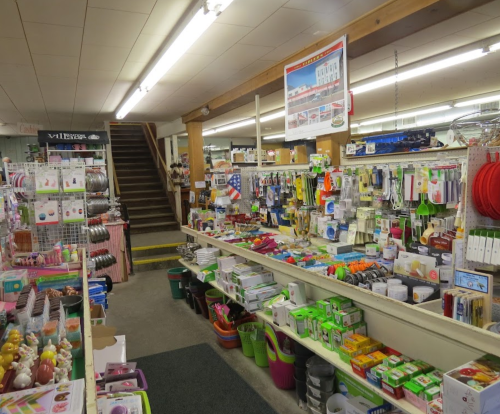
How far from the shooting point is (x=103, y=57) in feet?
14.5

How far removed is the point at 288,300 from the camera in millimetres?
3223

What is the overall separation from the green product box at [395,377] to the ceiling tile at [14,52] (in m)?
4.43

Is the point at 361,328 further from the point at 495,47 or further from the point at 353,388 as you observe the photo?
the point at 495,47

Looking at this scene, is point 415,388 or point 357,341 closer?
point 415,388

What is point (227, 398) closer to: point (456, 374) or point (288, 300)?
point (288, 300)

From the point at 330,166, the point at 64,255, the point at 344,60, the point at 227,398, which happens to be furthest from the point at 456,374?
the point at 64,255

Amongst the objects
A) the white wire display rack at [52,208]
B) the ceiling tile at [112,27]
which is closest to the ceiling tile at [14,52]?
the ceiling tile at [112,27]

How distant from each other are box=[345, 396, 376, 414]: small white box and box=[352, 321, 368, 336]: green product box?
1.38 feet

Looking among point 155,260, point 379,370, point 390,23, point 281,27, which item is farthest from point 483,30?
point 155,260

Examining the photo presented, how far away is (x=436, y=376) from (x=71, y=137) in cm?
725

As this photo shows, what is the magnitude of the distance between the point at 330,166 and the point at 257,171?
1.58m

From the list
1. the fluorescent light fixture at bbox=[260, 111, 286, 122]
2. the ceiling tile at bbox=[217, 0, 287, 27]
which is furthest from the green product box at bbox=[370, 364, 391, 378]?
the fluorescent light fixture at bbox=[260, 111, 286, 122]

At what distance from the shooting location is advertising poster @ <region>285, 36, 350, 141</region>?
345 centimetres

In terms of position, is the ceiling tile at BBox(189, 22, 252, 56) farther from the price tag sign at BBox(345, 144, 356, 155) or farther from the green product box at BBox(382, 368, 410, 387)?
the green product box at BBox(382, 368, 410, 387)
